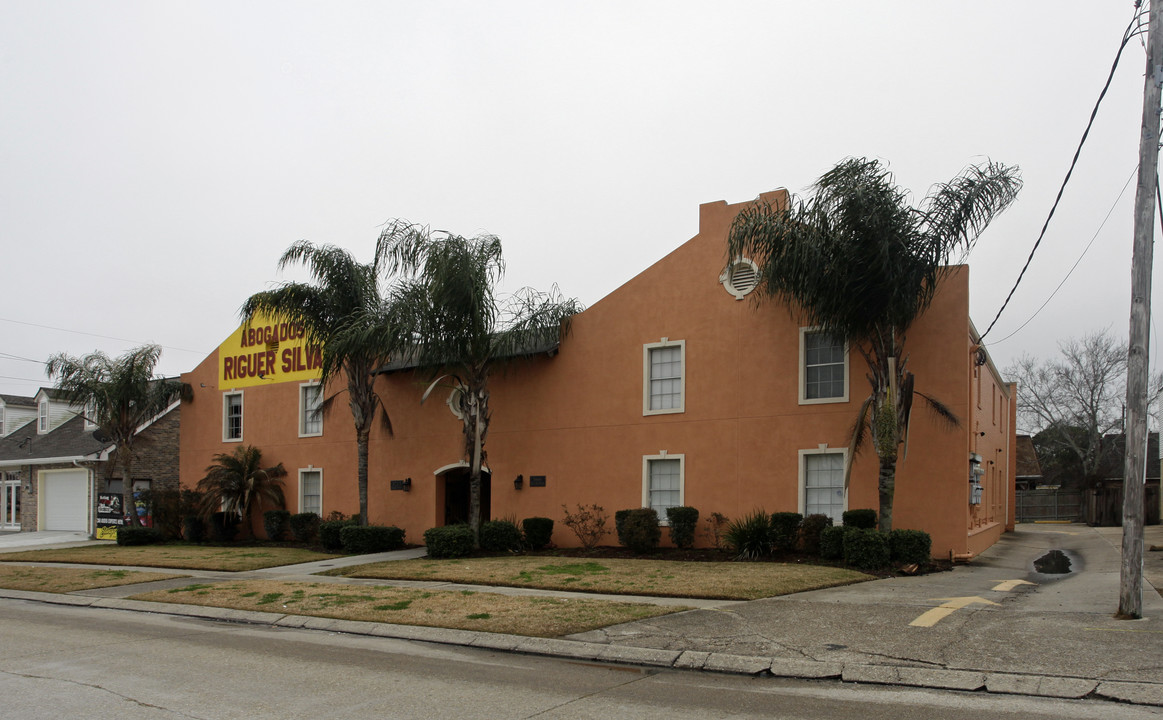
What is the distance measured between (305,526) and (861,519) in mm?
15357

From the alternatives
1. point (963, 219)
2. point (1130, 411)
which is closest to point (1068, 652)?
point (1130, 411)

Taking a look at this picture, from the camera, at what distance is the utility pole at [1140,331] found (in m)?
9.83

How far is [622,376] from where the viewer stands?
68.6 feet

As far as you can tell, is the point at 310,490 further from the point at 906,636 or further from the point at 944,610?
the point at 906,636

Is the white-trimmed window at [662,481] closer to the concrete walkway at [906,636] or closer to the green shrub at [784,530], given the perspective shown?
the green shrub at [784,530]

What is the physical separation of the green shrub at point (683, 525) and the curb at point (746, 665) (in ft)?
30.0

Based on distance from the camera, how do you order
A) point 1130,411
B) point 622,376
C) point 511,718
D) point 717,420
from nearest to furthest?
point 511,718, point 1130,411, point 717,420, point 622,376

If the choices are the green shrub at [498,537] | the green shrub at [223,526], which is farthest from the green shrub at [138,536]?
the green shrub at [498,537]

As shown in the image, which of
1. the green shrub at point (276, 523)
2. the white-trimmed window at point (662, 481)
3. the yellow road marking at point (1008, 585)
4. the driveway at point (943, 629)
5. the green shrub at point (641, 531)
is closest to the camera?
the driveway at point (943, 629)

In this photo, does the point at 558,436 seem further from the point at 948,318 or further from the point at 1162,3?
the point at 1162,3

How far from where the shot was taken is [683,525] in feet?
62.7

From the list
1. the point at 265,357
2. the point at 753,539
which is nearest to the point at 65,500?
the point at 265,357

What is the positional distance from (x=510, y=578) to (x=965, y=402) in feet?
29.7


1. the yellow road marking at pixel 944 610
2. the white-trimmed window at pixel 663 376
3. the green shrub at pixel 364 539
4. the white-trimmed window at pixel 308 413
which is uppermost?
the white-trimmed window at pixel 663 376
